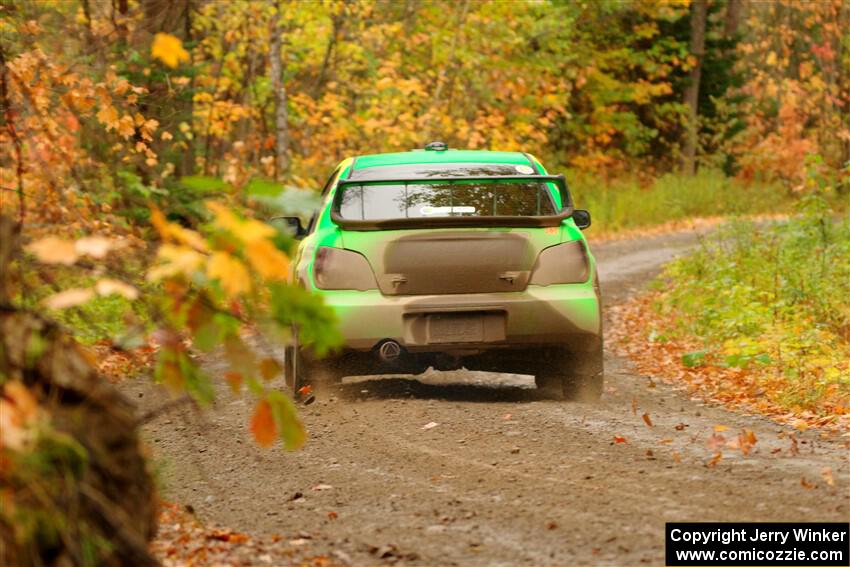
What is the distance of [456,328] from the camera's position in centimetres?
821

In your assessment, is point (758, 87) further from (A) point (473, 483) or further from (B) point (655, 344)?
(A) point (473, 483)

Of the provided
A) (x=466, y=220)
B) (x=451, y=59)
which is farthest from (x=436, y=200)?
(x=451, y=59)

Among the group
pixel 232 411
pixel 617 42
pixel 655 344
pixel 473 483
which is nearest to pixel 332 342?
pixel 473 483

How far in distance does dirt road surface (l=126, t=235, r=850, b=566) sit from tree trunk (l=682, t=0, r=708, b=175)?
29094 millimetres

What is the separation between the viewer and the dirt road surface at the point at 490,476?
17.0ft

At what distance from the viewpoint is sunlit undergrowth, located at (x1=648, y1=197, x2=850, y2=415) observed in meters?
A: 9.42

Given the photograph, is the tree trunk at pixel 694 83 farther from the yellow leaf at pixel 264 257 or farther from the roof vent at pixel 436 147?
the yellow leaf at pixel 264 257

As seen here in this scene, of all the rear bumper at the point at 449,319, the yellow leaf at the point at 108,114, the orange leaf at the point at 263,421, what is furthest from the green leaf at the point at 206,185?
the yellow leaf at the point at 108,114

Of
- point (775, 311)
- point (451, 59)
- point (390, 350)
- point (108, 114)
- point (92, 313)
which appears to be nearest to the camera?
point (390, 350)

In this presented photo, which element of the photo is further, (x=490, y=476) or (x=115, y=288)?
(x=490, y=476)

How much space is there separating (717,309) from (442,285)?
568cm

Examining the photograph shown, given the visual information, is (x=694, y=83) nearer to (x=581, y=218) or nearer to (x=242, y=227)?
(x=581, y=218)

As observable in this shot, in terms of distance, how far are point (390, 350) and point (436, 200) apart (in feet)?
3.50

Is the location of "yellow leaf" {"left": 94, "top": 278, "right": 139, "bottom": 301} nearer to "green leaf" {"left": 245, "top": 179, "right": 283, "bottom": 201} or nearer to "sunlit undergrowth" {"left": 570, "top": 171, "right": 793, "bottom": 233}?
"green leaf" {"left": 245, "top": 179, "right": 283, "bottom": 201}
